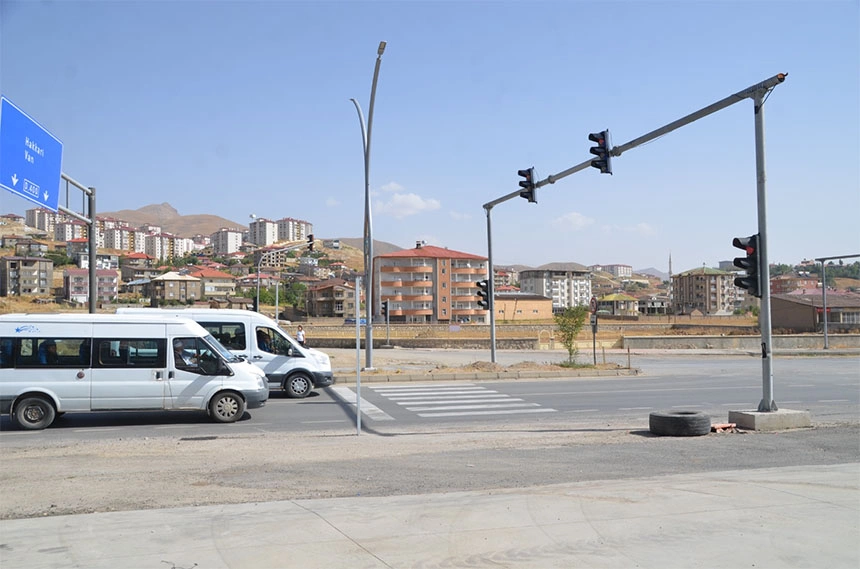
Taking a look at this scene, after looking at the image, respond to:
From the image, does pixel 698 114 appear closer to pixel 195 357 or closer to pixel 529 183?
pixel 529 183

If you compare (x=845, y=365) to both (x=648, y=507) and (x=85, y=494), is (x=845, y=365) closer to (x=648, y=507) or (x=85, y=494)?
(x=648, y=507)

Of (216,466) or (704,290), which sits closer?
(216,466)

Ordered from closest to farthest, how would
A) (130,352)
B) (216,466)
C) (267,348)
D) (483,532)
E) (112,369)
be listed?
1. (483,532)
2. (216,466)
3. (112,369)
4. (130,352)
5. (267,348)

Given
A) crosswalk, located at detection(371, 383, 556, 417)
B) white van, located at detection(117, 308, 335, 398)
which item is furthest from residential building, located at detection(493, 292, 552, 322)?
white van, located at detection(117, 308, 335, 398)

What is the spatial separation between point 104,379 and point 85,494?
21.2 feet

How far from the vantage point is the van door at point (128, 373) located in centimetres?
1427

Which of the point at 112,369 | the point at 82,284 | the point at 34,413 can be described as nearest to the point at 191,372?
the point at 112,369

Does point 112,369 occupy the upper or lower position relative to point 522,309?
lower

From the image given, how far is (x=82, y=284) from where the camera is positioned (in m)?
108

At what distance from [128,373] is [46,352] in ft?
5.29

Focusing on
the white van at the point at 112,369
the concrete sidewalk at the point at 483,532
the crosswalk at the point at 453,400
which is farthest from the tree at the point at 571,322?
the concrete sidewalk at the point at 483,532

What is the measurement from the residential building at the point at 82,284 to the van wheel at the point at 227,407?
85706 mm

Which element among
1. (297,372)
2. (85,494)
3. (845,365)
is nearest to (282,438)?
(85,494)

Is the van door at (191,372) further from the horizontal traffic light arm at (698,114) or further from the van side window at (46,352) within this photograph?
the horizontal traffic light arm at (698,114)
